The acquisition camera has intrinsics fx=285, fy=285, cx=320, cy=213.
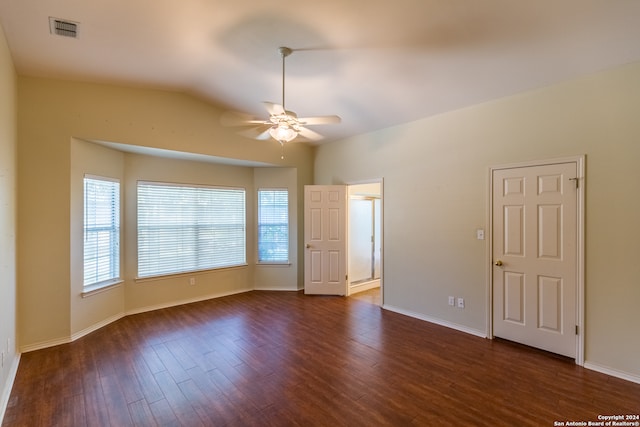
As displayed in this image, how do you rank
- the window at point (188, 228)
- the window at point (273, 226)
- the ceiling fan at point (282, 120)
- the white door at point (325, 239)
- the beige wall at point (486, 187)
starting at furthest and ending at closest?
the window at point (273, 226)
the white door at point (325, 239)
the window at point (188, 228)
the beige wall at point (486, 187)
the ceiling fan at point (282, 120)

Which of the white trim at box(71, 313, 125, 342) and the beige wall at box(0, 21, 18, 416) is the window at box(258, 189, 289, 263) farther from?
the beige wall at box(0, 21, 18, 416)

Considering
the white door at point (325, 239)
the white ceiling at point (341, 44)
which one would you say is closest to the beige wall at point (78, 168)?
the white ceiling at point (341, 44)

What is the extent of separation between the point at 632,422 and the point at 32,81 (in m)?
6.39

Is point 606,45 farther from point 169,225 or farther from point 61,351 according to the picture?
point 61,351

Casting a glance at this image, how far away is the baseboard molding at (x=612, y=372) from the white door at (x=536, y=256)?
0.17 metres

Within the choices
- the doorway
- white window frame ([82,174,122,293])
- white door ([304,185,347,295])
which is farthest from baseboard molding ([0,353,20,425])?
the doorway

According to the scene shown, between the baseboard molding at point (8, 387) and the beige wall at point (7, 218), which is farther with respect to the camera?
the beige wall at point (7, 218)

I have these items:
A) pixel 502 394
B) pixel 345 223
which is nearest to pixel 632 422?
pixel 502 394

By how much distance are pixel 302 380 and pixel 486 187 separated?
3028 millimetres

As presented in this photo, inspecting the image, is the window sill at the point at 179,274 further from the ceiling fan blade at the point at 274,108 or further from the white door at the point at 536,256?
the white door at the point at 536,256

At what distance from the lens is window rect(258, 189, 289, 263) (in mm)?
5656

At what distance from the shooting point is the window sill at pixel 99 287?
363 cm

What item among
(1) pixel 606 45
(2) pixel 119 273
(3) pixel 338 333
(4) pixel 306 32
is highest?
(4) pixel 306 32

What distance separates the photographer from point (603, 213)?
2758mm
